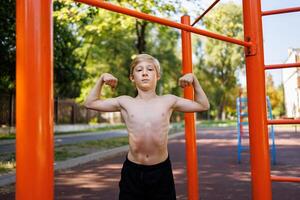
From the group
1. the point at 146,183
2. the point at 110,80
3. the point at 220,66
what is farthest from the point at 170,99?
the point at 220,66

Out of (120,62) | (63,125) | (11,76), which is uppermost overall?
(120,62)

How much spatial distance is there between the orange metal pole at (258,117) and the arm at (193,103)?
38cm

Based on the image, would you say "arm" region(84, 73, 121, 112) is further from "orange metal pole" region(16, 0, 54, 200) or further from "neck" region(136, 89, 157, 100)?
"orange metal pole" region(16, 0, 54, 200)

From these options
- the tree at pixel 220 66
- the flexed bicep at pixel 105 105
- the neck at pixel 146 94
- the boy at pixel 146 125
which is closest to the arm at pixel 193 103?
the boy at pixel 146 125

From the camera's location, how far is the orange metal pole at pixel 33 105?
1054 millimetres

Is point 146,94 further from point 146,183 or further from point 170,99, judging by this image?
point 146,183

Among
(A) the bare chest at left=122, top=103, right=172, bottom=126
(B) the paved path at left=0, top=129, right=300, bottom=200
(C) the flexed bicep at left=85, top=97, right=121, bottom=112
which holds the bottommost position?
(B) the paved path at left=0, top=129, right=300, bottom=200

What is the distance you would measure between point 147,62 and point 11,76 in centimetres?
1262

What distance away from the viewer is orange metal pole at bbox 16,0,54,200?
105 cm

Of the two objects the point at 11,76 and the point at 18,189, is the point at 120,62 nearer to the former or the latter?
the point at 11,76

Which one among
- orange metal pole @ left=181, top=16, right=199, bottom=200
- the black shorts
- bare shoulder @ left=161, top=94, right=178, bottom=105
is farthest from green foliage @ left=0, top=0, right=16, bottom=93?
the black shorts

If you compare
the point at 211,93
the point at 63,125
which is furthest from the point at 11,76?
the point at 211,93

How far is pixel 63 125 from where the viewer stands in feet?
65.3

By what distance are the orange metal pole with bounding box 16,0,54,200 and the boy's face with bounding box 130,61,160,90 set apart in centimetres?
56
